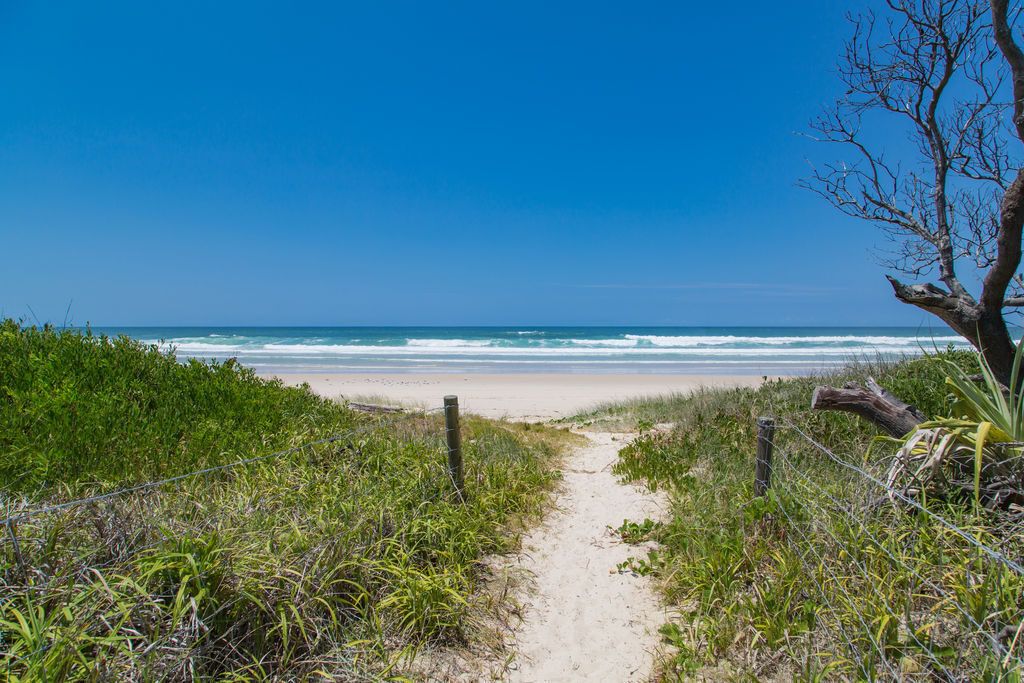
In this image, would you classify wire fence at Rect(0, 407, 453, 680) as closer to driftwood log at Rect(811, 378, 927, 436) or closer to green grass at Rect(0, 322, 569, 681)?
green grass at Rect(0, 322, 569, 681)

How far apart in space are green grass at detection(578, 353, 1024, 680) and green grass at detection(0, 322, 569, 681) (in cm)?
161

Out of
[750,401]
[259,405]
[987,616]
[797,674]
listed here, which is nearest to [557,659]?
[797,674]

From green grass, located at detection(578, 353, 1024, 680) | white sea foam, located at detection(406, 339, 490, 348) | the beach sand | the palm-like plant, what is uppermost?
white sea foam, located at detection(406, 339, 490, 348)

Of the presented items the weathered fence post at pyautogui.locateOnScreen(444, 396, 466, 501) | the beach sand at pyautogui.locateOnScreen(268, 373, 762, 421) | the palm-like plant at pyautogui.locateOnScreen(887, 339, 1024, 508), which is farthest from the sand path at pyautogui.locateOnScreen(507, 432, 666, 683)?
the beach sand at pyautogui.locateOnScreen(268, 373, 762, 421)

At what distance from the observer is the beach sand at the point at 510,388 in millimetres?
15797

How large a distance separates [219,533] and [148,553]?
16.7 inches

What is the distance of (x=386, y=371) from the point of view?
28547 millimetres

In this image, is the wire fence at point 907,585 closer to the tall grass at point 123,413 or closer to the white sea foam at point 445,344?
the tall grass at point 123,413

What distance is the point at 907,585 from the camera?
3082 mm

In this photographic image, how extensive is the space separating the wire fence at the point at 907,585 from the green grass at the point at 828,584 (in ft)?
0.03

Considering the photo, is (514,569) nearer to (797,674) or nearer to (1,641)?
(797,674)

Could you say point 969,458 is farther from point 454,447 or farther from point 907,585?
point 454,447

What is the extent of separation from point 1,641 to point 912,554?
519 cm

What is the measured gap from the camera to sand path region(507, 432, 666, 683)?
3398mm
